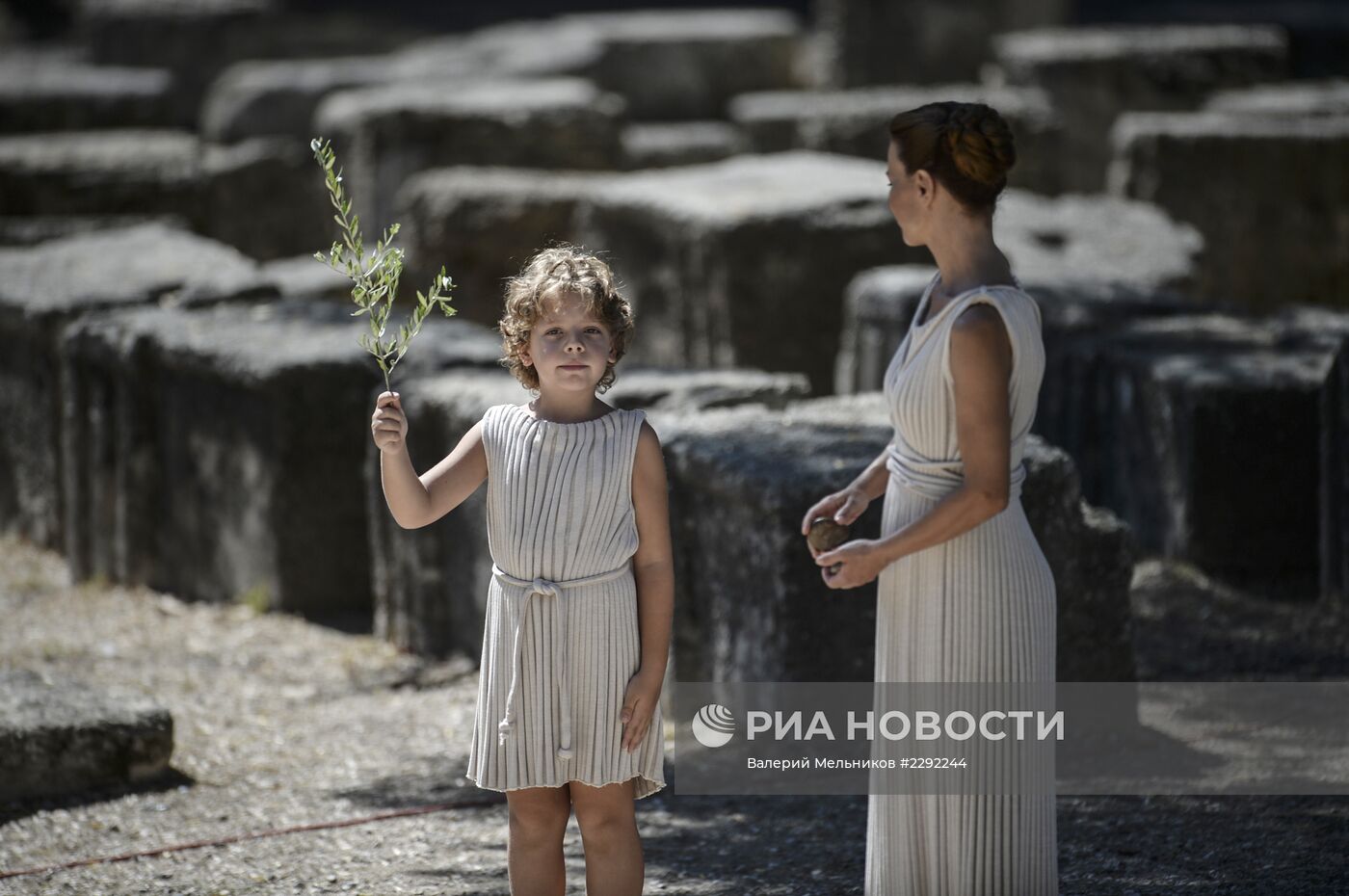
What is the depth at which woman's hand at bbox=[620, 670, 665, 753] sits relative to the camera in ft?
8.54

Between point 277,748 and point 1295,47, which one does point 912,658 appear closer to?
point 277,748

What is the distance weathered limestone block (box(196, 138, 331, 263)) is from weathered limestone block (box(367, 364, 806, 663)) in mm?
4495

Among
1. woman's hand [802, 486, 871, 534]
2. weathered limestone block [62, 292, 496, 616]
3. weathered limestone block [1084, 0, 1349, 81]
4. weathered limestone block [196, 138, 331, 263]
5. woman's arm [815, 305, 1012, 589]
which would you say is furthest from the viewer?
weathered limestone block [1084, 0, 1349, 81]

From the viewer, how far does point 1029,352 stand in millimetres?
2561

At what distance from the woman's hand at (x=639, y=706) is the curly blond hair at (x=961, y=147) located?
810 mm

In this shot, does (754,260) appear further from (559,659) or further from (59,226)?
(559,659)

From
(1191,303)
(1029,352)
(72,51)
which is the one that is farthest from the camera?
(72,51)

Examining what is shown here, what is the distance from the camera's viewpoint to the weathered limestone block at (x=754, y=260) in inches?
251

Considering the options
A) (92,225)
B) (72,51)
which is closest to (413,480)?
(92,225)

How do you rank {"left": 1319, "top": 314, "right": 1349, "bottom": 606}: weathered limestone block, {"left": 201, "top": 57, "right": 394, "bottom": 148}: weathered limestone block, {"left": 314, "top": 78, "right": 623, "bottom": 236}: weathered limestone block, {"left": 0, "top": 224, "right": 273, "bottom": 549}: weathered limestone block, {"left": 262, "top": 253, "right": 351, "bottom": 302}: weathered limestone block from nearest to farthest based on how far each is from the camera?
{"left": 1319, "top": 314, "right": 1349, "bottom": 606}: weathered limestone block
{"left": 0, "top": 224, "right": 273, "bottom": 549}: weathered limestone block
{"left": 262, "top": 253, "right": 351, "bottom": 302}: weathered limestone block
{"left": 314, "top": 78, "right": 623, "bottom": 236}: weathered limestone block
{"left": 201, "top": 57, "right": 394, "bottom": 148}: weathered limestone block

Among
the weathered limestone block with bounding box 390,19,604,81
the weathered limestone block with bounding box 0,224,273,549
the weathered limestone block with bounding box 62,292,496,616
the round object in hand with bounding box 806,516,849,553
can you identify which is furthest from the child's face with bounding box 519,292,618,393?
the weathered limestone block with bounding box 390,19,604,81

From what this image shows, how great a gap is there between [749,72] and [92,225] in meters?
4.98

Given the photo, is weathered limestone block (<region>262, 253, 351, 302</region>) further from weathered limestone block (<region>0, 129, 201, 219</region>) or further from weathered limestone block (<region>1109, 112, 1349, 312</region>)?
weathered limestone block (<region>1109, 112, 1349, 312</region>)

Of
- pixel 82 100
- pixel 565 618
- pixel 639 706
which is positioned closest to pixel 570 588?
pixel 565 618
